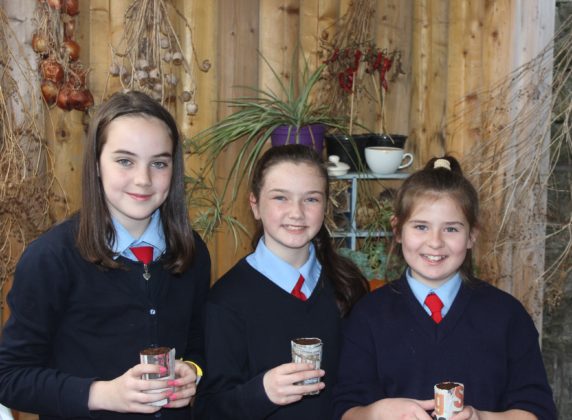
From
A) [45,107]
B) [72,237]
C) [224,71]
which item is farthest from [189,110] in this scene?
[72,237]

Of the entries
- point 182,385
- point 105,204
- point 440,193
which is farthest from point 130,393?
point 440,193

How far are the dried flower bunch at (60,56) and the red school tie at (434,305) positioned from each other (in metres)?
1.90

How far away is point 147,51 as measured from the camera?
136 inches

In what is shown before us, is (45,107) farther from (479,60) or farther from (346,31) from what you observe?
(479,60)

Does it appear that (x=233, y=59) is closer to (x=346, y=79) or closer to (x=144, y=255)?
(x=346, y=79)

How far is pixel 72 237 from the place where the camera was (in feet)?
6.48

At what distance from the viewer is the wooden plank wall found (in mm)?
3438

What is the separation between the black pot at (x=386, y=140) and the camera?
3.64m

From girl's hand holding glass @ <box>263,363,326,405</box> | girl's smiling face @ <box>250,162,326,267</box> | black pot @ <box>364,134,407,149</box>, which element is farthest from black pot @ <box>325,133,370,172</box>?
girl's hand holding glass @ <box>263,363,326,405</box>

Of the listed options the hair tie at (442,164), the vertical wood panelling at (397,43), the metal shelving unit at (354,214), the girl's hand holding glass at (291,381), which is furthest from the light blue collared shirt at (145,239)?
the vertical wood panelling at (397,43)

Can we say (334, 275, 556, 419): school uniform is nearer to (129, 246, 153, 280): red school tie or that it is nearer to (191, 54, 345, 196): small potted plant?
(129, 246, 153, 280): red school tie

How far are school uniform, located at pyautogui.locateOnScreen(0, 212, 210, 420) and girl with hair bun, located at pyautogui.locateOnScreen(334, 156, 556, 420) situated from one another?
0.48 m

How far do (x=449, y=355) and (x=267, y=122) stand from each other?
176 centimetres

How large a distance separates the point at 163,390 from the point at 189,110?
6.61 feet
